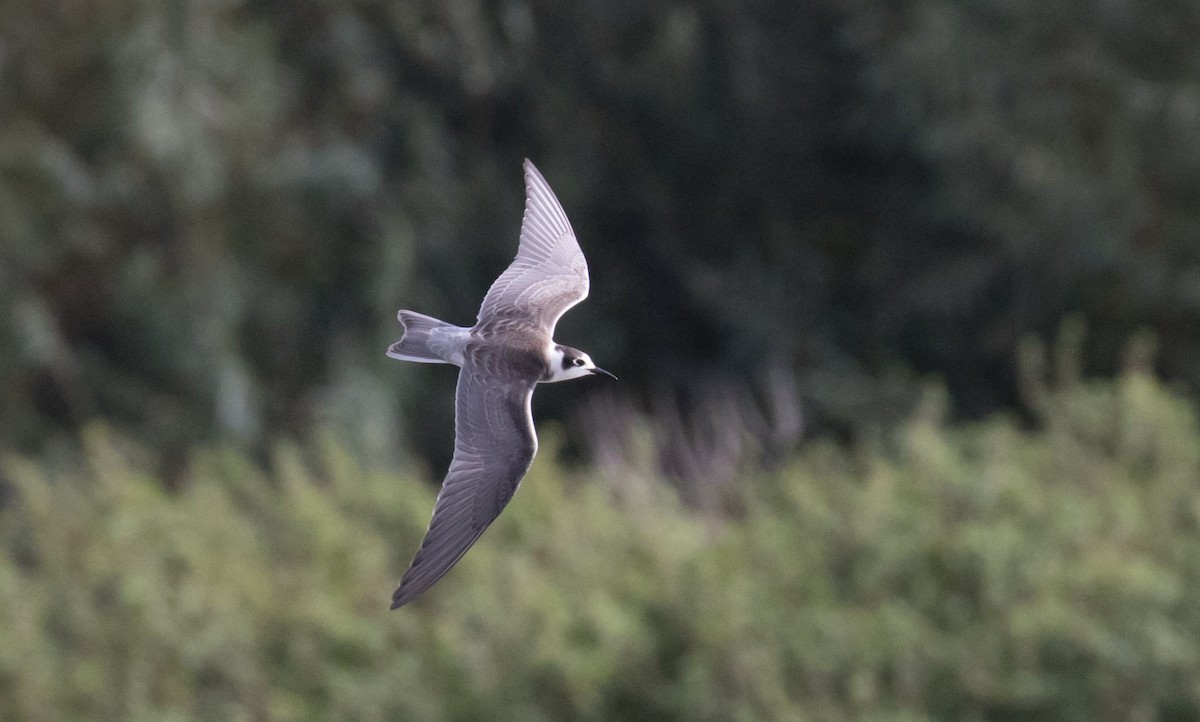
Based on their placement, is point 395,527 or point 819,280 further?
point 819,280

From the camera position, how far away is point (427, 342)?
4.89 m

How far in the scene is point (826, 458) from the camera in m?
10.2

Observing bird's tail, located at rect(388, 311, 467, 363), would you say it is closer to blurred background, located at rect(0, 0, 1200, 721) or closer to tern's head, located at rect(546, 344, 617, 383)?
tern's head, located at rect(546, 344, 617, 383)

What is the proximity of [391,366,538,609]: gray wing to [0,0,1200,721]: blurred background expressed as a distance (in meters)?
3.37

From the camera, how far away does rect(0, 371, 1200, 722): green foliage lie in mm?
8008

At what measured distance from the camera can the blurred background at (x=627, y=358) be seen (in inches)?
324

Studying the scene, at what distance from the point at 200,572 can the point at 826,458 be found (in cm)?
346

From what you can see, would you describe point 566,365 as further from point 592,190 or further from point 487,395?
point 592,190

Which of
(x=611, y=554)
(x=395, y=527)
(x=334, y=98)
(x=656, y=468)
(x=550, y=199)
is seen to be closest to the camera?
(x=550, y=199)

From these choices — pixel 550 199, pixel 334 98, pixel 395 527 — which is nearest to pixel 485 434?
pixel 550 199

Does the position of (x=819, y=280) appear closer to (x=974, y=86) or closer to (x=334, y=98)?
(x=974, y=86)

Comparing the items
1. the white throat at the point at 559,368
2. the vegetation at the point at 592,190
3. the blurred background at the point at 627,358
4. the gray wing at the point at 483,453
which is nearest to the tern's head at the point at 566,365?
the white throat at the point at 559,368

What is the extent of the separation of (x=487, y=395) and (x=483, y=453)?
0.50ft

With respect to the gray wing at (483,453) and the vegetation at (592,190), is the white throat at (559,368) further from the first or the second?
the vegetation at (592,190)
